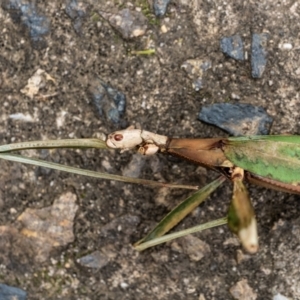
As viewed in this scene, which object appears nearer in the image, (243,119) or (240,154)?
(240,154)

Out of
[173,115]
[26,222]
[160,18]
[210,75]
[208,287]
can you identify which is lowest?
[208,287]

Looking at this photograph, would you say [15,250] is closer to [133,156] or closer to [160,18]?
[133,156]

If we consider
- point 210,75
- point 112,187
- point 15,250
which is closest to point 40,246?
point 15,250

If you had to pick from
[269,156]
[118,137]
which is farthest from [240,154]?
[118,137]

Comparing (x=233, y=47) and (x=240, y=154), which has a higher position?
(x=233, y=47)

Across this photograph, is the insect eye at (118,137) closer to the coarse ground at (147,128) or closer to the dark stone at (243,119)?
the coarse ground at (147,128)

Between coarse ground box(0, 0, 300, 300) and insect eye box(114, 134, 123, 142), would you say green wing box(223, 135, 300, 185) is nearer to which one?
coarse ground box(0, 0, 300, 300)

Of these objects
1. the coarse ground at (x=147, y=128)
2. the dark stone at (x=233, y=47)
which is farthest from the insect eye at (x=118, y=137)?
the dark stone at (x=233, y=47)

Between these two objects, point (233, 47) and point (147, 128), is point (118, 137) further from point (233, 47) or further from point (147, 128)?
point (233, 47)

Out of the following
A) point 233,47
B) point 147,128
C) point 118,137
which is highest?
point 233,47
